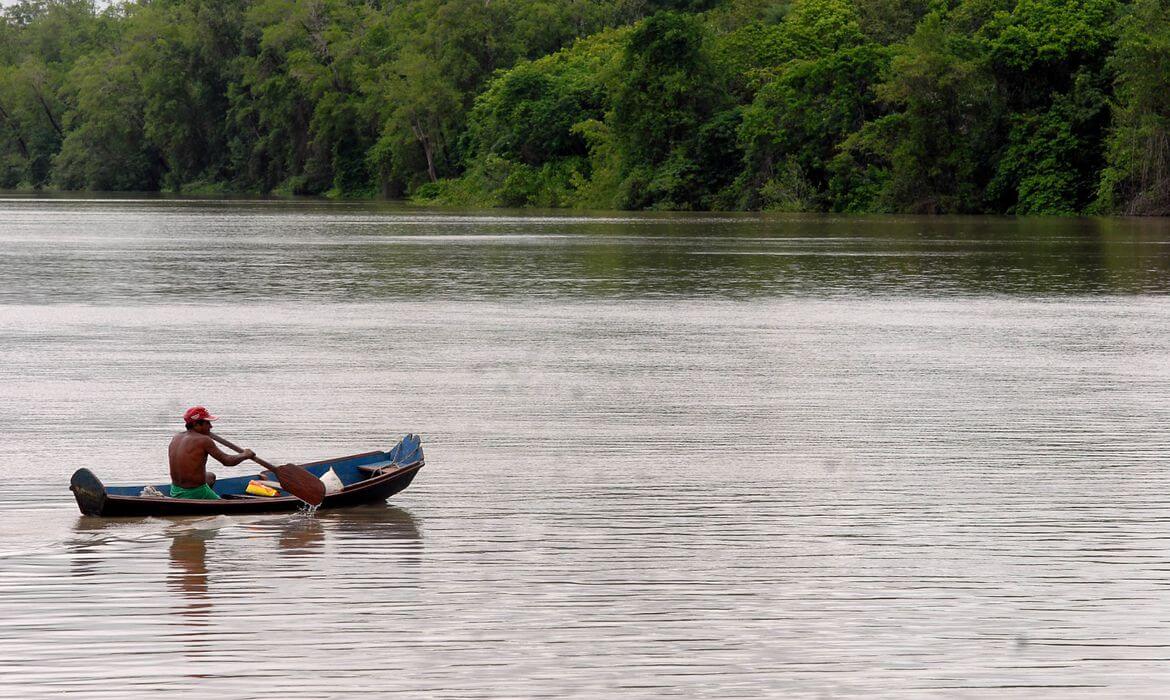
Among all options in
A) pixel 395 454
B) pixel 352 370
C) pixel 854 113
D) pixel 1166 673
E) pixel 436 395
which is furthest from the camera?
pixel 854 113

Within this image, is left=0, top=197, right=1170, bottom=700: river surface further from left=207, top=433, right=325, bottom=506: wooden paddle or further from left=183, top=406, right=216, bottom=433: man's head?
left=183, top=406, right=216, bottom=433: man's head

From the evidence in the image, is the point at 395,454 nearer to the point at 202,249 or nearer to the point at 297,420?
the point at 297,420

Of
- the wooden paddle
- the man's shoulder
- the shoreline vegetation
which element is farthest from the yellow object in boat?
the shoreline vegetation

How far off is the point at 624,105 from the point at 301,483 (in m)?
77.7

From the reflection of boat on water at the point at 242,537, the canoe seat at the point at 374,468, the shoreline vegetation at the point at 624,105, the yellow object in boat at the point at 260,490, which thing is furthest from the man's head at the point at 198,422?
the shoreline vegetation at the point at 624,105

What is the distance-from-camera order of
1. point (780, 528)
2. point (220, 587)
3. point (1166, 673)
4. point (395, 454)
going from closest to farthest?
point (1166, 673), point (220, 587), point (780, 528), point (395, 454)

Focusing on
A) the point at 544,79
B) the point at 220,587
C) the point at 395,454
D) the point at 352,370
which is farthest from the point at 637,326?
the point at 544,79

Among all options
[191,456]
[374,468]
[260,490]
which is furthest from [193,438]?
[374,468]

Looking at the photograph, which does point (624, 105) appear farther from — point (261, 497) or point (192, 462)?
point (192, 462)

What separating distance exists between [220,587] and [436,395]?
9.15m

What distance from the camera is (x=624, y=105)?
290 feet

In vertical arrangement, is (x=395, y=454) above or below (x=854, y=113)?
below

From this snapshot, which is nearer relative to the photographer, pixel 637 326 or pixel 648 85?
pixel 637 326

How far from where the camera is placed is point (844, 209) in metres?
85.0
